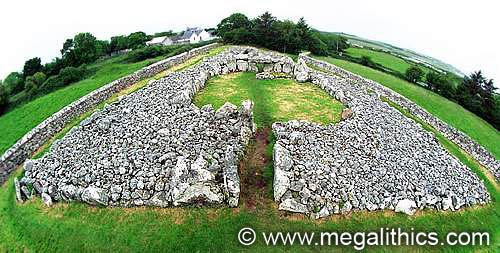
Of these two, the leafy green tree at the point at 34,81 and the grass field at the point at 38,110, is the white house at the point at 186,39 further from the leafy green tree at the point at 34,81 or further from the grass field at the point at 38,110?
the grass field at the point at 38,110

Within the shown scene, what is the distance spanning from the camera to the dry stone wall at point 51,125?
2830 cm

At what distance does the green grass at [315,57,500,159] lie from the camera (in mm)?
42031

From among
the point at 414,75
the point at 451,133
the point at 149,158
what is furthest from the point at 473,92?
the point at 149,158

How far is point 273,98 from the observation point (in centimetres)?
3331

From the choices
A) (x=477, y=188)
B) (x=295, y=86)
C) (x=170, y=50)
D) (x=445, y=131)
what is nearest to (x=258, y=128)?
(x=295, y=86)

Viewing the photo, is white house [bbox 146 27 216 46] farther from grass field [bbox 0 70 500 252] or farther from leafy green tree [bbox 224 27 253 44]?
grass field [bbox 0 70 500 252]

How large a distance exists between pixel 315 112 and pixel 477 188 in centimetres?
1345

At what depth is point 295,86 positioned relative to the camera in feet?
124

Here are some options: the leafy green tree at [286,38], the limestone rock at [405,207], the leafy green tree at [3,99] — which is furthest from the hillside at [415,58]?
the leafy green tree at [3,99]

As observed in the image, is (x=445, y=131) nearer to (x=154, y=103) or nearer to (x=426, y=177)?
(x=426, y=177)

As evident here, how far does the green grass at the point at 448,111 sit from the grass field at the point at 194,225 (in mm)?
21045

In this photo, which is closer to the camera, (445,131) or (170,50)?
(445,131)

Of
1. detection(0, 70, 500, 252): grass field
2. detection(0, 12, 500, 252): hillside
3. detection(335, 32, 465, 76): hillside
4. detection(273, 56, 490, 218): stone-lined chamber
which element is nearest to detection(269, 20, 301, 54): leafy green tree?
detection(0, 12, 500, 252): hillside

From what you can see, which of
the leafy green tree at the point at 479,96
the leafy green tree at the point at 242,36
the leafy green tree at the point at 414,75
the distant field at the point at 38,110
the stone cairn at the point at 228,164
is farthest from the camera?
the leafy green tree at the point at 414,75
